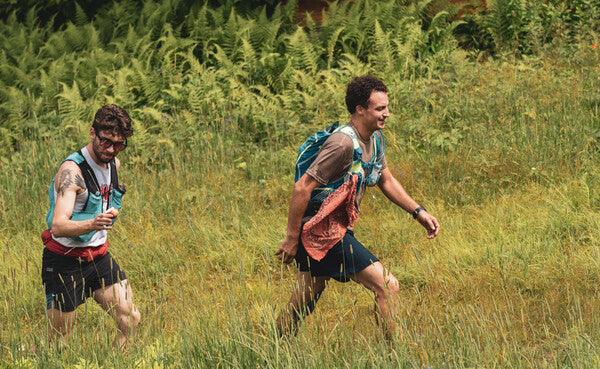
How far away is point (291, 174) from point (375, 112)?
3.52 meters

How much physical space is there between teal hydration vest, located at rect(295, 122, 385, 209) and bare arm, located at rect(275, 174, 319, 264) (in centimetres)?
15

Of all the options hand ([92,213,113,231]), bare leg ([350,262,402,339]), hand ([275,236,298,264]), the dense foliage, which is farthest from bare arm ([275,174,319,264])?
the dense foliage

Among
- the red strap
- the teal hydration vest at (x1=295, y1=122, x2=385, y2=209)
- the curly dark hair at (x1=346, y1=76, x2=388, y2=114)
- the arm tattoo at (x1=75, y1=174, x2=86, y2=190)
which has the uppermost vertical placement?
the curly dark hair at (x1=346, y1=76, x2=388, y2=114)

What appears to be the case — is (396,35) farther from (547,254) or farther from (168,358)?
(168,358)

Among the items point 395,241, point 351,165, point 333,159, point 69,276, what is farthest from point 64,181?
point 395,241

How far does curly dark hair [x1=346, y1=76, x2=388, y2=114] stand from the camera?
4.36 meters

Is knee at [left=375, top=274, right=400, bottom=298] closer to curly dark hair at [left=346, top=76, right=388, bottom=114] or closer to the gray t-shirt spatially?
the gray t-shirt

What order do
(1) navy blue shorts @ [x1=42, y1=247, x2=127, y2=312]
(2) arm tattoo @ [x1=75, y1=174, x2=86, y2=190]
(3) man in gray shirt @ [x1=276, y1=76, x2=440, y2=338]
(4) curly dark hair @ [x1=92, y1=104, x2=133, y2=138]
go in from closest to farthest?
(3) man in gray shirt @ [x1=276, y1=76, x2=440, y2=338] → (2) arm tattoo @ [x1=75, y1=174, x2=86, y2=190] → (4) curly dark hair @ [x1=92, y1=104, x2=133, y2=138] → (1) navy blue shorts @ [x1=42, y1=247, x2=127, y2=312]

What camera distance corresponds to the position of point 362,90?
4367 millimetres

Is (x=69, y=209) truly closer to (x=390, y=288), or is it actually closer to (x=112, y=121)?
(x=112, y=121)

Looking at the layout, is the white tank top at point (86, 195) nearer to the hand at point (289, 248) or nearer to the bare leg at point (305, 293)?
the hand at point (289, 248)

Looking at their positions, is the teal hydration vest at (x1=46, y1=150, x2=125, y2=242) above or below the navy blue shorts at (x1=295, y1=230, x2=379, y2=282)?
above

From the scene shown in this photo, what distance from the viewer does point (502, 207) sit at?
6.25 metres

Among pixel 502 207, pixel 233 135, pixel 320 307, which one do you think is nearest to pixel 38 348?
pixel 320 307
